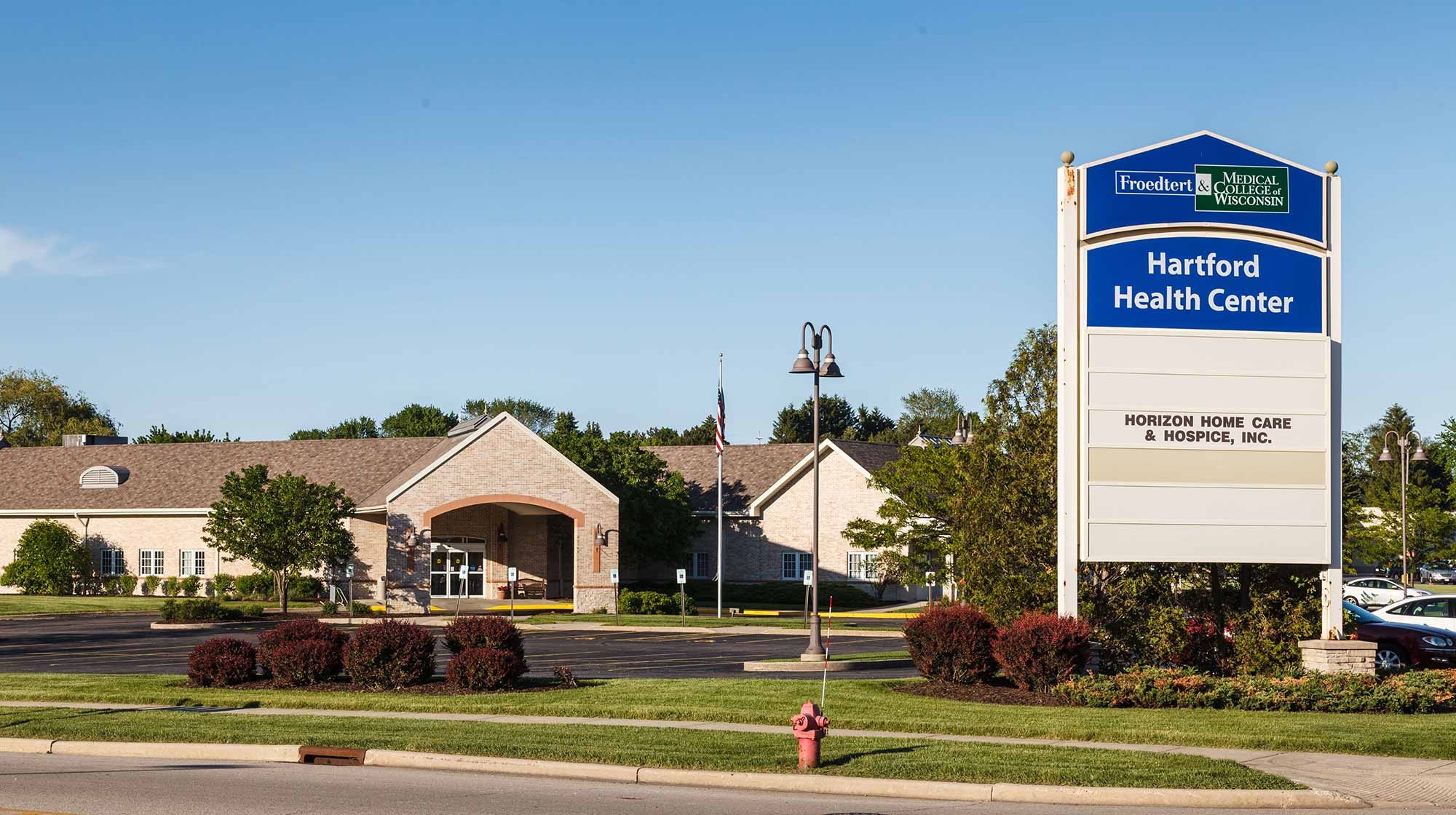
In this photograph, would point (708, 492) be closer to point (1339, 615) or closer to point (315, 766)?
point (1339, 615)

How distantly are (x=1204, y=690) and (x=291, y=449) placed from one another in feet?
170

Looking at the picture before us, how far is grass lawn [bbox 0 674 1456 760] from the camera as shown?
16.2m

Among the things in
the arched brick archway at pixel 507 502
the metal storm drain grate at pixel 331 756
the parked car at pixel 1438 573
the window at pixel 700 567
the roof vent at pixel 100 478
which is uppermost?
the roof vent at pixel 100 478

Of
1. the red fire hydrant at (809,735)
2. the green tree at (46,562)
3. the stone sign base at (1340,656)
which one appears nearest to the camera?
the red fire hydrant at (809,735)

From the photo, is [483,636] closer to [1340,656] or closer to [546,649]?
[546,649]

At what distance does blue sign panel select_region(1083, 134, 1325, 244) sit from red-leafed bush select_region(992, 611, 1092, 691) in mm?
5706

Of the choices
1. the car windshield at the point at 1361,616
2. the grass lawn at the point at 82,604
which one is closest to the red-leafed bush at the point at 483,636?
the car windshield at the point at 1361,616

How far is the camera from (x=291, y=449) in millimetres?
64625

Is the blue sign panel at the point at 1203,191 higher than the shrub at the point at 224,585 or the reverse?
higher

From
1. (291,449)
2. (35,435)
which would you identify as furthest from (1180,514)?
(35,435)

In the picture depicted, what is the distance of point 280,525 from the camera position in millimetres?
50719

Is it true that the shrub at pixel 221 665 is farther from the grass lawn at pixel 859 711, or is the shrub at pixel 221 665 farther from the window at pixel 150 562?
the window at pixel 150 562

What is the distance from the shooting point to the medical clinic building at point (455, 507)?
51906 millimetres

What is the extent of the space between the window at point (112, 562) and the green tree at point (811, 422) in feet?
185
